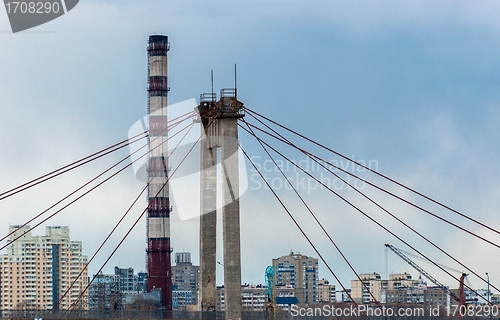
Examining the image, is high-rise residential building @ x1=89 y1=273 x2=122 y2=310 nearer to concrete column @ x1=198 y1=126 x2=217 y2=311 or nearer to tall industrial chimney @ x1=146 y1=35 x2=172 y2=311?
tall industrial chimney @ x1=146 y1=35 x2=172 y2=311

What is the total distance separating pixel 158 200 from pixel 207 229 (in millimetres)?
47303

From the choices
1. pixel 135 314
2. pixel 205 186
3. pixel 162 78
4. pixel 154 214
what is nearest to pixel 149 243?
pixel 154 214

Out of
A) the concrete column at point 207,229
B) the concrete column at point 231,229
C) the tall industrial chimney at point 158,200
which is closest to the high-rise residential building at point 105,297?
the tall industrial chimney at point 158,200

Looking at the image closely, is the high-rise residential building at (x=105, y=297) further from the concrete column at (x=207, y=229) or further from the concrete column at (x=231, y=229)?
the concrete column at (x=231, y=229)

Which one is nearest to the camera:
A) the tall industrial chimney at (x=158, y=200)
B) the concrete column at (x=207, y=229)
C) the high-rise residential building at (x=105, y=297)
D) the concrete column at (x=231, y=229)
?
the concrete column at (x=231, y=229)

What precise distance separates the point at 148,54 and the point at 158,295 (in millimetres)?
22910

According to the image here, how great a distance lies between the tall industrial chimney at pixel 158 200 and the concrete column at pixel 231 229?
51.0 m

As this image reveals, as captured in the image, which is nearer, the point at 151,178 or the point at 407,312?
the point at 151,178

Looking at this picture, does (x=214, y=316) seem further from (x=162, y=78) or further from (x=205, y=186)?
(x=162, y=78)

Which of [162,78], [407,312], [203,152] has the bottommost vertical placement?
[407,312]

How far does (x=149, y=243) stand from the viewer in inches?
4422

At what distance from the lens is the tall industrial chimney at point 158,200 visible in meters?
112

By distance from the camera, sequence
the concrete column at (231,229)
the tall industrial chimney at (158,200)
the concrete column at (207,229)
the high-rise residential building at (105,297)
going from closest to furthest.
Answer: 1. the concrete column at (231,229)
2. the concrete column at (207,229)
3. the tall industrial chimney at (158,200)
4. the high-rise residential building at (105,297)

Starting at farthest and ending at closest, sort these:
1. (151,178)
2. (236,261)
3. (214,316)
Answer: (151,178)
(214,316)
(236,261)
